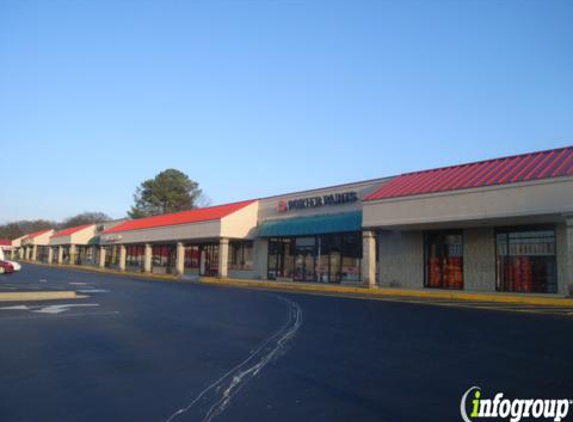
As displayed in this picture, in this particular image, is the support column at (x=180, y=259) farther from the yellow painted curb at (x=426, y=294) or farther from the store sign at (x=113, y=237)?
the store sign at (x=113, y=237)

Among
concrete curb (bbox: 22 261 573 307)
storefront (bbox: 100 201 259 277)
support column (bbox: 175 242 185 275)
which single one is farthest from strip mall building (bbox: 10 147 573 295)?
support column (bbox: 175 242 185 275)

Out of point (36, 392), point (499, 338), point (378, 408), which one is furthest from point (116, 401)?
point (499, 338)

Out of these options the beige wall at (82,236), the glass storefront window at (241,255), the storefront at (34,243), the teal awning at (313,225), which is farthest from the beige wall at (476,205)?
the storefront at (34,243)

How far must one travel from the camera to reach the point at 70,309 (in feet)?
51.0

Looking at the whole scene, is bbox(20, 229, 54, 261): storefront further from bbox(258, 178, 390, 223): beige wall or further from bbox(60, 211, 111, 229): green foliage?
bbox(258, 178, 390, 223): beige wall

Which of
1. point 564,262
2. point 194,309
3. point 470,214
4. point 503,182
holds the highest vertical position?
point 503,182

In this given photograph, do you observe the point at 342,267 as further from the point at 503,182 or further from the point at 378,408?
the point at 378,408

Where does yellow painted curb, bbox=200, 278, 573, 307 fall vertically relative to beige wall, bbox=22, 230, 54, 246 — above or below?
below

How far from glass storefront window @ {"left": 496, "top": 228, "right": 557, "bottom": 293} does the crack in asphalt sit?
15.7 m

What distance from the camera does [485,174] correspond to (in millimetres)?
23109

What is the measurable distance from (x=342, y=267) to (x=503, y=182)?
41.9 feet

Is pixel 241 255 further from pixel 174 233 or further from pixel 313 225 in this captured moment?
pixel 313 225

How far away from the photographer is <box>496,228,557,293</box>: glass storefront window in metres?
21.8

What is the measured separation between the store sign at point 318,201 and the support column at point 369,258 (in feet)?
13.6
